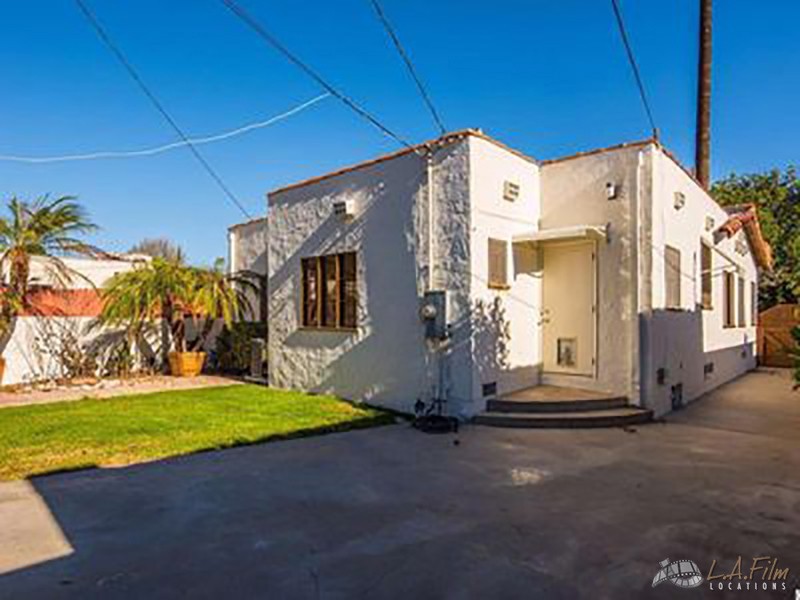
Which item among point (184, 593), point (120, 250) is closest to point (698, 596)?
point (184, 593)

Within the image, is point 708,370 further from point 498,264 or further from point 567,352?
point 498,264

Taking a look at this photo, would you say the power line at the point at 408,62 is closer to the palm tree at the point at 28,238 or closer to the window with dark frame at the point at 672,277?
the window with dark frame at the point at 672,277

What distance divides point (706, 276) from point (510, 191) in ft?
18.5

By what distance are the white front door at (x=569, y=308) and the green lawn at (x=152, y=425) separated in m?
3.24

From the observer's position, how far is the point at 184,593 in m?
2.78

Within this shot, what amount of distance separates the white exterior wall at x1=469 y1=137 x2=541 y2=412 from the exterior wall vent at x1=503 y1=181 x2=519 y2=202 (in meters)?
0.07

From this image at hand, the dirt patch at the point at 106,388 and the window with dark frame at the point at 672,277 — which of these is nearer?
the window with dark frame at the point at 672,277

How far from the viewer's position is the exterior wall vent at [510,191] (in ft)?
26.6

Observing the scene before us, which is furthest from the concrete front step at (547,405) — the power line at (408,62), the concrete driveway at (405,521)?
the power line at (408,62)

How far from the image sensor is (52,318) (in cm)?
1143

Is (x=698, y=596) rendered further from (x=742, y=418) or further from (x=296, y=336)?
(x=296, y=336)

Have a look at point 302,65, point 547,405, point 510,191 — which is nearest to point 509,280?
point 510,191

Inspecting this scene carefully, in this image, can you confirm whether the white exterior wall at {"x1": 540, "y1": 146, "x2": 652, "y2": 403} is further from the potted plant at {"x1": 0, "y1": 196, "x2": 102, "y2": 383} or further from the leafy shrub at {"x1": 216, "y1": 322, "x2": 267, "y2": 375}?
the potted plant at {"x1": 0, "y1": 196, "x2": 102, "y2": 383}

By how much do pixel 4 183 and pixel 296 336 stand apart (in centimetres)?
700
